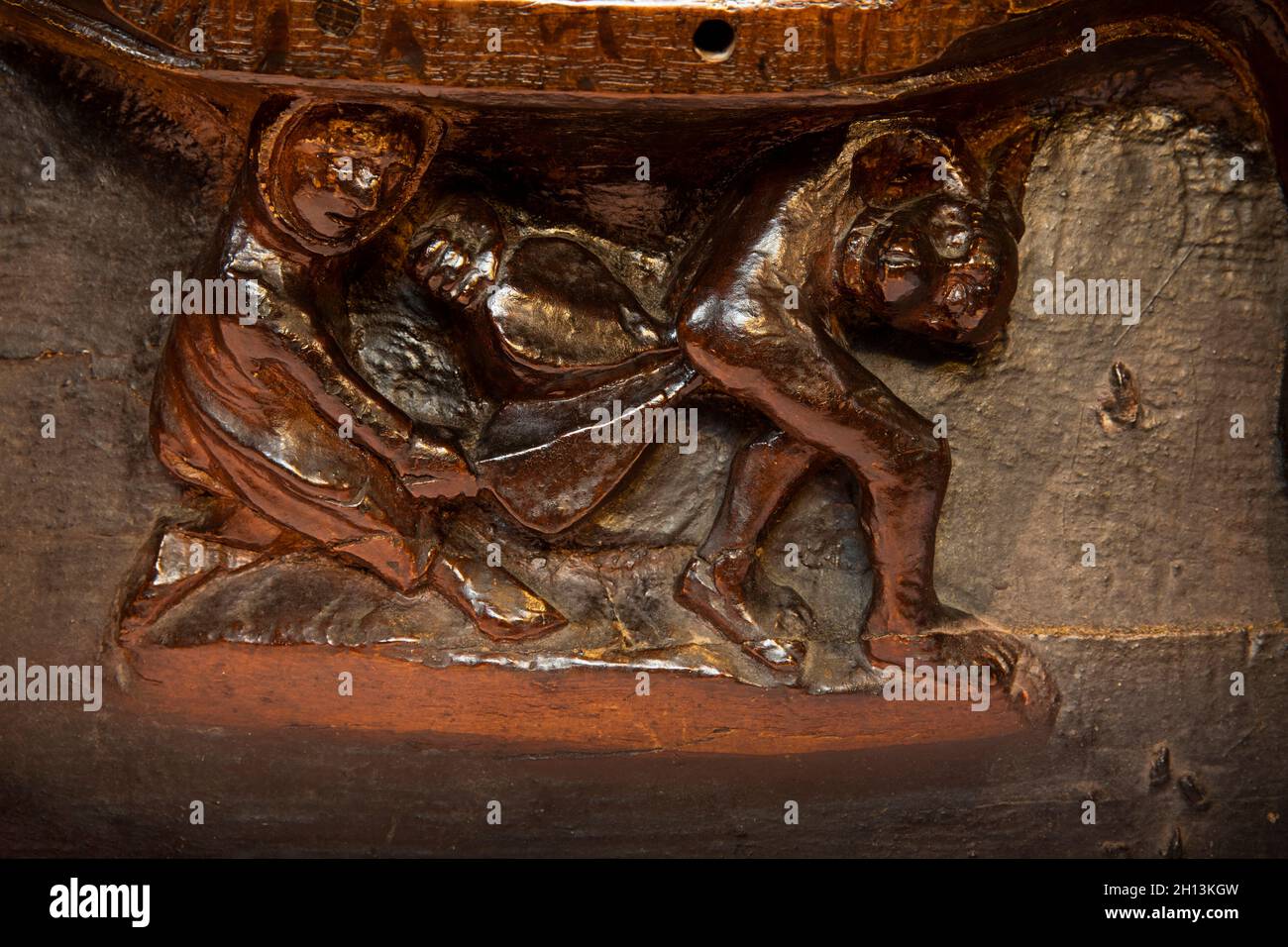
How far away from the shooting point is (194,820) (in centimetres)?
250

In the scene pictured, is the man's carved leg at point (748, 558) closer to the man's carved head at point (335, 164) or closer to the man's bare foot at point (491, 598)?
the man's bare foot at point (491, 598)

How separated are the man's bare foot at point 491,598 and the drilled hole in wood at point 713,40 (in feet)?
2.73

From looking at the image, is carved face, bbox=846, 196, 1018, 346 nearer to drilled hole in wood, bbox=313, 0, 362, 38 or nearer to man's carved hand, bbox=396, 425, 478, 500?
man's carved hand, bbox=396, 425, 478, 500

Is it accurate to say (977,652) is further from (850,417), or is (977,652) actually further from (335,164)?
(335,164)

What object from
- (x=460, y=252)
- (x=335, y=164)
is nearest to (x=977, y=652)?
(x=460, y=252)

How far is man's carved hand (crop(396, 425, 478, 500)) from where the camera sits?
2299 millimetres

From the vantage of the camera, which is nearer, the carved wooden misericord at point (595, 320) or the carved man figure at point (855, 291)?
the carved wooden misericord at point (595, 320)

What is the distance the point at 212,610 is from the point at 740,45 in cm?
113

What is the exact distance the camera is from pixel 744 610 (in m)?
2.37

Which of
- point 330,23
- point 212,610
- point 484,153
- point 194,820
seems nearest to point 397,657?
point 212,610

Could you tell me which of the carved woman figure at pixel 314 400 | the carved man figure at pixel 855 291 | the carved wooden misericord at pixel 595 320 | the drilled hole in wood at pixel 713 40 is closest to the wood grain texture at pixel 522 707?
the carved wooden misericord at pixel 595 320

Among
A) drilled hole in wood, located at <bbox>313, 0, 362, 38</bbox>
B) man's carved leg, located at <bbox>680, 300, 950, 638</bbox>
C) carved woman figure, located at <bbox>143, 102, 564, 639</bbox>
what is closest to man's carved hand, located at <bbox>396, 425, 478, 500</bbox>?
carved woman figure, located at <bbox>143, 102, 564, 639</bbox>

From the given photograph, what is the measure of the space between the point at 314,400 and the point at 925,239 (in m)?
0.88

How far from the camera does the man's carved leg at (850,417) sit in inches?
86.9
